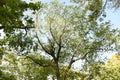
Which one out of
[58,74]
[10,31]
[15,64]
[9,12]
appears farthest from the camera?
[15,64]

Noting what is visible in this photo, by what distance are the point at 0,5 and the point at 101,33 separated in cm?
1755

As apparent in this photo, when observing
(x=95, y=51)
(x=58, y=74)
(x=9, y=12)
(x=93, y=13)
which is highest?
(x=95, y=51)

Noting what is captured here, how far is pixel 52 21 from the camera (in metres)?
27.6

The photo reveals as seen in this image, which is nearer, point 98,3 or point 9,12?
point 9,12

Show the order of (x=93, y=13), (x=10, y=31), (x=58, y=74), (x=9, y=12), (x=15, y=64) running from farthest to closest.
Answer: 1. (x=15, y=64)
2. (x=58, y=74)
3. (x=93, y=13)
4. (x=10, y=31)
5. (x=9, y=12)

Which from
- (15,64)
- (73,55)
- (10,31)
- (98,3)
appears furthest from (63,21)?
(10,31)

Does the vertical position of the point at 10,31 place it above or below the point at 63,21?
below

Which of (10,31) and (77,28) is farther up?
(77,28)

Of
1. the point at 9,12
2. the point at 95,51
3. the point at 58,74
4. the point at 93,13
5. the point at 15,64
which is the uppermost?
the point at 15,64

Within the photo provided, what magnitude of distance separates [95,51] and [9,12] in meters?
17.4

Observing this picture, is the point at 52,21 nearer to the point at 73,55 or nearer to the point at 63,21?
the point at 63,21

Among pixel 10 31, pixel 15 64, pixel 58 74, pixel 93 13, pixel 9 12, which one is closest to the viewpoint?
pixel 9 12

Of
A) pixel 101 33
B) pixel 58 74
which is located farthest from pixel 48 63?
pixel 101 33

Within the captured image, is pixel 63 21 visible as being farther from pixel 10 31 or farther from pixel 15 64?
pixel 10 31
